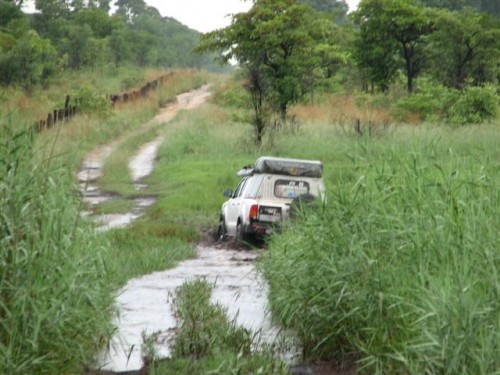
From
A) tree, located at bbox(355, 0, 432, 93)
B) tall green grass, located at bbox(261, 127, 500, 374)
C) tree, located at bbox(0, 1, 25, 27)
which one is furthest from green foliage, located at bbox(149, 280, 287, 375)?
tree, located at bbox(0, 1, 25, 27)

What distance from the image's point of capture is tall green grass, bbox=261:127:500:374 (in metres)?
6.69

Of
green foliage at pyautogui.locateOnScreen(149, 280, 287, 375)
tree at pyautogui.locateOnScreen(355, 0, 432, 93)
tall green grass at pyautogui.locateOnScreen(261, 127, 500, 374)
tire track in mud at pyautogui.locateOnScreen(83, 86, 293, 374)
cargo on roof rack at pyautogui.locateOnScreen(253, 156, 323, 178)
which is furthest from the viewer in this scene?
tree at pyautogui.locateOnScreen(355, 0, 432, 93)

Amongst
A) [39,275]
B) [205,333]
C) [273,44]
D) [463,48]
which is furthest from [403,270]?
[463,48]

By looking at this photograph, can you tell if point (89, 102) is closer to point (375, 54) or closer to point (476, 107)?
point (375, 54)

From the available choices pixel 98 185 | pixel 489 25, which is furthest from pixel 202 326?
pixel 489 25

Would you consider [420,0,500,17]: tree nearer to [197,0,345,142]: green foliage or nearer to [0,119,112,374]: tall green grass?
[197,0,345,142]: green foliage

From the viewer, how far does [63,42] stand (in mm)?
74312

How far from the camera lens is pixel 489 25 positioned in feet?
156

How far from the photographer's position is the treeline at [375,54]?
39.2 meters

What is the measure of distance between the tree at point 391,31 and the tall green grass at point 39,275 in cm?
4175

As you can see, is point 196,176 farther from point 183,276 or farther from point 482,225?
point 482,225

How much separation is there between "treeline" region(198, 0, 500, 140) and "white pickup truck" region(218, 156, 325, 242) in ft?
53.5

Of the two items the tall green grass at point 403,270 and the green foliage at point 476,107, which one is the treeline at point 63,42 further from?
the tall green grass at point 403,270

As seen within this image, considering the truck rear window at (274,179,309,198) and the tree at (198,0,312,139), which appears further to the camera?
the tree at (198,0,312,139)
